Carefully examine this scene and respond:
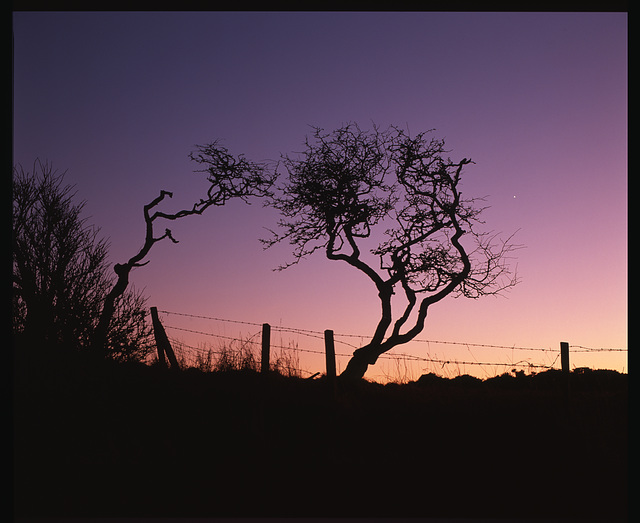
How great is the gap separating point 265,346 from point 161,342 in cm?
273

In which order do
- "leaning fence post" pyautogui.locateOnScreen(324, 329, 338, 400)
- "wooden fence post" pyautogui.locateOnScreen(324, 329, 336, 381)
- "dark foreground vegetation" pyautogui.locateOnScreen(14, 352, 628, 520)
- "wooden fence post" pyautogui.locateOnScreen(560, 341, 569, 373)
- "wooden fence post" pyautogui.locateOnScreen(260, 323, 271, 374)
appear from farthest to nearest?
1. "wooden fence post" pyautogui.locateOnScreen(260, 323, 271, 374)
2. "wooden fence post" pyautogui.locateOnScreen(324, 329, 336, 381)
3. "leaning fence post" pyautogui.locateOnScreen(324, 329, 338, 400)
4. "wooden fence post" pyautogui.locateOnScreen(560, 341, 569, 373)
5. "dark foreground vegetation" pyautogui.locateOnScreen(14, 352, 628, 520)

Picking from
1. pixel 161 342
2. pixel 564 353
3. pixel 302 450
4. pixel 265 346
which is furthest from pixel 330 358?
pixel 161 342

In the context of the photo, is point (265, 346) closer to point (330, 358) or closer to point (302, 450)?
point (330, 358)

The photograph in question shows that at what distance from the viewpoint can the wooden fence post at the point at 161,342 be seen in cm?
1139

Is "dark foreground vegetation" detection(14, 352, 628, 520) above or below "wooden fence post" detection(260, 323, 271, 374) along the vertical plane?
below

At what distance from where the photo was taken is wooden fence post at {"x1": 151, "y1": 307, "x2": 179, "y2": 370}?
11.4 m

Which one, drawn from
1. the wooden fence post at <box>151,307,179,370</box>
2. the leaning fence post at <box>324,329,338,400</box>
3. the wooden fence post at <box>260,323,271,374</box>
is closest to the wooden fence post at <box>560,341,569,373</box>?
the leaning fence post at <box>324,329,338,400</box>

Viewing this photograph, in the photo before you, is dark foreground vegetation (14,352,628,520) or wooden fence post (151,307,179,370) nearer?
dark foreground vegetation (14,352,628,520)

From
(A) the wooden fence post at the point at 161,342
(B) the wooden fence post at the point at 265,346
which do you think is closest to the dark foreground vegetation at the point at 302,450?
(B) the wooden fence post at the point at 265,346

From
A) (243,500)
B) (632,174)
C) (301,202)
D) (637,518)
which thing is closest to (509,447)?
(243,500)

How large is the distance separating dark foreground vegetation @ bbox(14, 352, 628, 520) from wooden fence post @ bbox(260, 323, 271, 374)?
2.33 ft

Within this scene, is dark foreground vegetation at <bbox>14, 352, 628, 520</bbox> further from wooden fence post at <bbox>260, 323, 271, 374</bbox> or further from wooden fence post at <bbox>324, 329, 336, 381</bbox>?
wooden fence post at <bbox>260, 323, 271, 374</bbox>

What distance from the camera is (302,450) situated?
6656mm

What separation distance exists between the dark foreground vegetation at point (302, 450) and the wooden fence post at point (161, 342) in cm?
201
